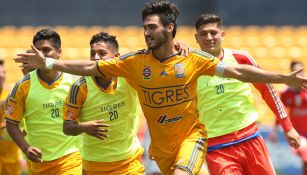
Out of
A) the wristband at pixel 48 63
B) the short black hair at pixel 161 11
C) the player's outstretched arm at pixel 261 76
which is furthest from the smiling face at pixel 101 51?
the player's outstretched arm at pixel 261 76

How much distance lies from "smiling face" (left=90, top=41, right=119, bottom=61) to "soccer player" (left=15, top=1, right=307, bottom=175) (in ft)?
2.05

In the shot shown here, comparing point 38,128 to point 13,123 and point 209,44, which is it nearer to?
point 13,123

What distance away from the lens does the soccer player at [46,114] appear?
28.5 feet

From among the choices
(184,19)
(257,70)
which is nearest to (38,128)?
(257,70)

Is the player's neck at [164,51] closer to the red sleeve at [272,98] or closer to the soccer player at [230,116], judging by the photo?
the soccer player at [230,116]

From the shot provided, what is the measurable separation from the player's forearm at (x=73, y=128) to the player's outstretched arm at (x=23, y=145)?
17.8 inches

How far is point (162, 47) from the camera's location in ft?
25.0

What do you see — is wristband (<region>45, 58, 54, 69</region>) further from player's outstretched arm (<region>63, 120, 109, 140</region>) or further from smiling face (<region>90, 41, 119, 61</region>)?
smiling face (<region>90, 41, 119, 61</region>)

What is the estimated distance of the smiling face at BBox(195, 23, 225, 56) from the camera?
8.98m

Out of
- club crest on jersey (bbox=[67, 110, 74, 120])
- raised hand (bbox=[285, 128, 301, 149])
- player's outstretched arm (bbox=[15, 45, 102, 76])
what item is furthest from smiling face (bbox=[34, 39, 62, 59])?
raised hand (bbox=[285, 128, 301, 149])

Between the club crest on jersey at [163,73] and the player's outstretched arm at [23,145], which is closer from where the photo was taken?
the club crest on jersey at [163,73]

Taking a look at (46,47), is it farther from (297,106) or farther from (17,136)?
(297,106)

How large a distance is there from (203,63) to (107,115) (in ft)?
3.95

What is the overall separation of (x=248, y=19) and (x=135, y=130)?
19327mm
